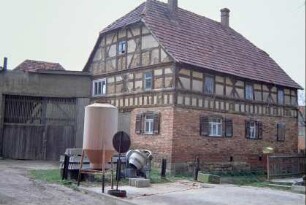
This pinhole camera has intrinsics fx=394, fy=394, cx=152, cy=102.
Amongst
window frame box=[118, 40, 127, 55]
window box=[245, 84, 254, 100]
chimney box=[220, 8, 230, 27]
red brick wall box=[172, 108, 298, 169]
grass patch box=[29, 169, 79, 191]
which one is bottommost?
grass patch box=[29, 169, 79, 191]

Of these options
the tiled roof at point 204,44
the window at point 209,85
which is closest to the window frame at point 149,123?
the window at point 209,85

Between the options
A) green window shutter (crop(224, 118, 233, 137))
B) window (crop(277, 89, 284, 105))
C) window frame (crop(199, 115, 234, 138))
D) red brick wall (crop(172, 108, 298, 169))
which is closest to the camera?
red brick wall (crop(172, 108, 298, 169))

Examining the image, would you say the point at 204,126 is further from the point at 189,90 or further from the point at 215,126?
the point at 189,90

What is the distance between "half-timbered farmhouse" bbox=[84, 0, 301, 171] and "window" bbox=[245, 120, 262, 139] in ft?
0.19

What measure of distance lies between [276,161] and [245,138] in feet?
13.5

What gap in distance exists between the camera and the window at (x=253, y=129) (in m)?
22.9

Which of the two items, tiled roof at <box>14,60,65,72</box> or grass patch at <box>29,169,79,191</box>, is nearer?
grass patch at <box>29,169,79,191</box>

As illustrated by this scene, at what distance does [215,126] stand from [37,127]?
411 inches

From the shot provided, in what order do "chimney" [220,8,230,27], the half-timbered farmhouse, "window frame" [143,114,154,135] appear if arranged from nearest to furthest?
the half-timbered farmhouse
"window frame" [143,114,154,135]
"chimney" [220,8,230,27]

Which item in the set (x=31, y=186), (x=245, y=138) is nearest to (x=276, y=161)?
(x=245, y=138)

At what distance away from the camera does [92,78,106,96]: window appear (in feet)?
79.0

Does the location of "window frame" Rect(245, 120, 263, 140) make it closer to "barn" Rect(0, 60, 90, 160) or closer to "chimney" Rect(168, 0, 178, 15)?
"chimney" Rect(168, 0, 178, 15)

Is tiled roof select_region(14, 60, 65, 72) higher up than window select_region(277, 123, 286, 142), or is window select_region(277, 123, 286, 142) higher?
tiled roof select_region(14, 60, 65, 72)

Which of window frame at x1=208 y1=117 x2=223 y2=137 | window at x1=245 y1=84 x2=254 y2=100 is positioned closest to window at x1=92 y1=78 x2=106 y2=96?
window frame at x1=208 y1=117 x2=223 y2=137
